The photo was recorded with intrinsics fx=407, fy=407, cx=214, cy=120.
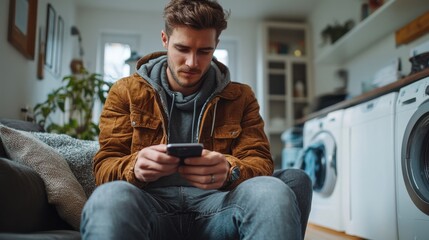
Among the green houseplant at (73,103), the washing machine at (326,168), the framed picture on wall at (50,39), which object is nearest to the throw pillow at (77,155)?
the green houseplant at (73,103)

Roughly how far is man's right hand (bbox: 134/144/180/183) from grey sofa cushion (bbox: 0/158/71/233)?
31cm

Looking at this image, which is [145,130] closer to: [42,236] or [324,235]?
[42,236]

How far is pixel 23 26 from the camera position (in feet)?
7.82

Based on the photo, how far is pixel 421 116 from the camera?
1733 mm

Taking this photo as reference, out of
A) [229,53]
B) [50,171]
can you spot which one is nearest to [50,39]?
[50,171]

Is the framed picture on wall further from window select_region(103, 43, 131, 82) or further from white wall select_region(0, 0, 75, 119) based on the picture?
window select_region(103, 43, 131, 82)

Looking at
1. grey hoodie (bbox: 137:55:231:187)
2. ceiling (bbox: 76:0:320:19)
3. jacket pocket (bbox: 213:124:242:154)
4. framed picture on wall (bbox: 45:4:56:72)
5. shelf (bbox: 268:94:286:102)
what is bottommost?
jacket pocket (bbox: 213:124:242:154)

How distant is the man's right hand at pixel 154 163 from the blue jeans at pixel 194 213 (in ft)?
0.16

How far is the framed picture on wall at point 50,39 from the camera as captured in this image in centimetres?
308

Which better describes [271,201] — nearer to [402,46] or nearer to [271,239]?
[271,239]

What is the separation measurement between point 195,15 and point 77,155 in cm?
67

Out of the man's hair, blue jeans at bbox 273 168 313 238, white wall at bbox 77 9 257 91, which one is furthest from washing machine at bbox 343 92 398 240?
white wall at bbox 77 9 257 91

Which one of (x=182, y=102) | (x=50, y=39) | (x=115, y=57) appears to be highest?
(x=115, y=57)

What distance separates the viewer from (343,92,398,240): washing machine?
2.00 metres
